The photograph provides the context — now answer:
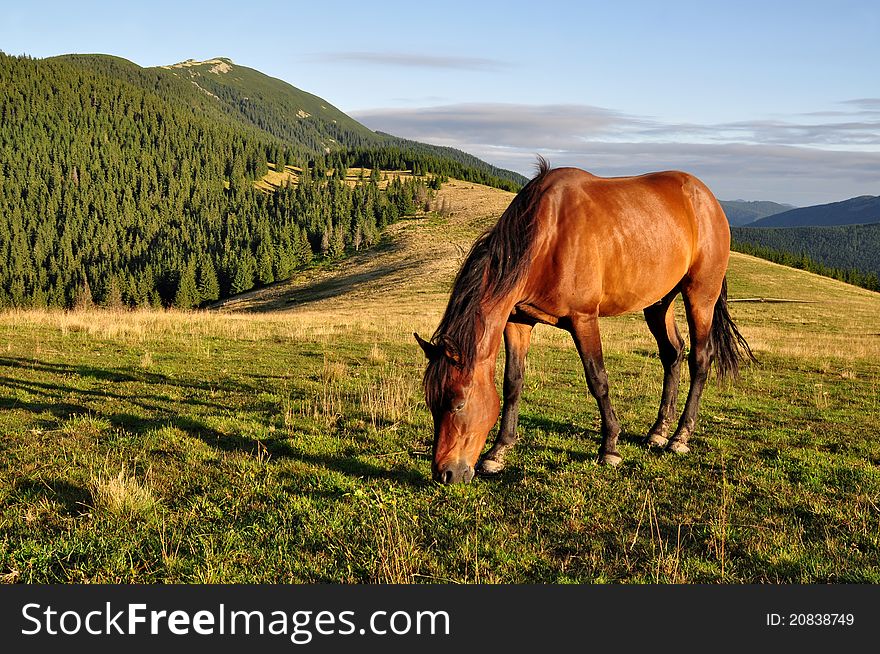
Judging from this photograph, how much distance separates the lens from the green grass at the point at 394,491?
3.93 meters

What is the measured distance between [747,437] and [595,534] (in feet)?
13.9

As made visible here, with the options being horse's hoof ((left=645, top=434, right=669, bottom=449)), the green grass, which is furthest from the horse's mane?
horse's hoof ((left=645, top=434, right=669, bottom=449))

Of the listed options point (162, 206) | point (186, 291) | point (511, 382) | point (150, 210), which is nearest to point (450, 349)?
point (511, 382)

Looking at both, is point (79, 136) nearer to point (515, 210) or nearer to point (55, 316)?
point (55, 316)

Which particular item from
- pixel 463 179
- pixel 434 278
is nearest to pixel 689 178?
pixel 434 278

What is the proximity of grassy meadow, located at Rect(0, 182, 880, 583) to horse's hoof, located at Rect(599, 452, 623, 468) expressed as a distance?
13 cm

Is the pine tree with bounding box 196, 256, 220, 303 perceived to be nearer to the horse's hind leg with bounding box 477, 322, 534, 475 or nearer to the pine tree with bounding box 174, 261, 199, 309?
the pine tree with bounding box 174, 261, 199, 309

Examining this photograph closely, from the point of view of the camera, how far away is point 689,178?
7.74m

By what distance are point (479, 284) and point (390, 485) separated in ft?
6.91

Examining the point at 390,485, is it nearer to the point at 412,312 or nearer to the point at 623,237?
the point at 623,237

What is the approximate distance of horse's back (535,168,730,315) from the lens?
5.89 metres

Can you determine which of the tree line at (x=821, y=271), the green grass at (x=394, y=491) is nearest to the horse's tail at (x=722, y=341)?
the green grass at (x=394, y=491)

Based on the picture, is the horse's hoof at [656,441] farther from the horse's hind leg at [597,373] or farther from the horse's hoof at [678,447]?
the horse's hind leg at [597,373]

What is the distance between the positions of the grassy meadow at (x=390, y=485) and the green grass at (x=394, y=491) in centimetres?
2
